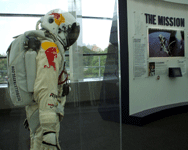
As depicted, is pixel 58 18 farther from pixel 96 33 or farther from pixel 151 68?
pixel 151 68

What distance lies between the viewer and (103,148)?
1.80 metres

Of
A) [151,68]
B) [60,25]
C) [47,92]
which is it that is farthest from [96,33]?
[151,68]

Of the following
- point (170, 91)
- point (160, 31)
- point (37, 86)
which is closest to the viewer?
point (37, 86)

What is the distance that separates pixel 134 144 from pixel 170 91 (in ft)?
7.23

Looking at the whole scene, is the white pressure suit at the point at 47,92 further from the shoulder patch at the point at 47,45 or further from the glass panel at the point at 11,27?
the glass panel at the point at 11,27

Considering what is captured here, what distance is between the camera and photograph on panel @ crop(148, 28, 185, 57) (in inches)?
153

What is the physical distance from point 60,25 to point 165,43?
3373mm

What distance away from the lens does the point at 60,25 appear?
4.58ft

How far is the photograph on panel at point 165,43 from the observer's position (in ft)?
12.8

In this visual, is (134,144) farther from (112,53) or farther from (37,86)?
(37,86)

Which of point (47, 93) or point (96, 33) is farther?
point (96, 33)

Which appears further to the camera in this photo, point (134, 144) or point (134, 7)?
point (134, 7)

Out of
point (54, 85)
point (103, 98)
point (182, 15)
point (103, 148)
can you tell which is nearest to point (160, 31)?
point (182, 15)

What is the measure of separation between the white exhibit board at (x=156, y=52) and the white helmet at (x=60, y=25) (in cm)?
218
